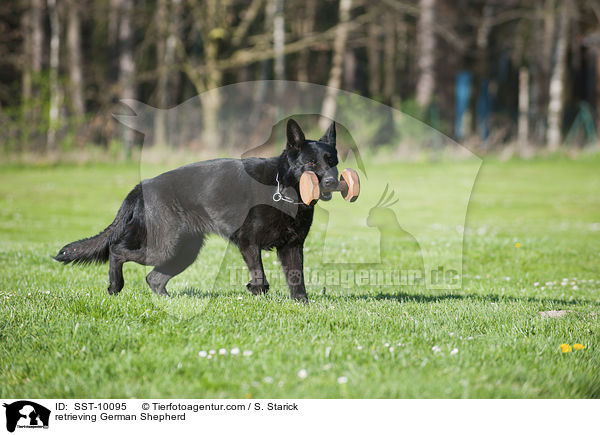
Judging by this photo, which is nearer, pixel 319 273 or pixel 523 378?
pixel 523 378

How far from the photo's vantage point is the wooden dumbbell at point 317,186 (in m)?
4.60

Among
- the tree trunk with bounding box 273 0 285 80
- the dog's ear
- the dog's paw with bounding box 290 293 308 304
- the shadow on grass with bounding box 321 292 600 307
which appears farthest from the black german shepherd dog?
the tree trunk with bounding box 273 0 285 80

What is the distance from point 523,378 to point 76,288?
162 inches

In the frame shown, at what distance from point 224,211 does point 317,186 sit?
90 centimetres

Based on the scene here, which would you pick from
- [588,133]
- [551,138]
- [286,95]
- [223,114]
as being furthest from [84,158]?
[588,133]

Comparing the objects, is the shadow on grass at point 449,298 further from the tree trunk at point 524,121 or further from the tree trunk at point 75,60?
the tree trunk at point 75,60

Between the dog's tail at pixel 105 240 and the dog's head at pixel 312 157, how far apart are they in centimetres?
133

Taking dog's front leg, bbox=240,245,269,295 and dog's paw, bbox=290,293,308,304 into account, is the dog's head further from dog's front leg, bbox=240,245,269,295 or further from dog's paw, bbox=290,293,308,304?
dog's paw, bbox=290,293,308,304

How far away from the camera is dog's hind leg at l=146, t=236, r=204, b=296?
17.2 ft

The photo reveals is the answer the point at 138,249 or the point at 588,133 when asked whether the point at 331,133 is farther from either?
the point at 588,133

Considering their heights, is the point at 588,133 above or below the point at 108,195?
above

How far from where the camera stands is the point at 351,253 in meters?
8.37

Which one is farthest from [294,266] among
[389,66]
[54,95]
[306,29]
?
[389,66]
